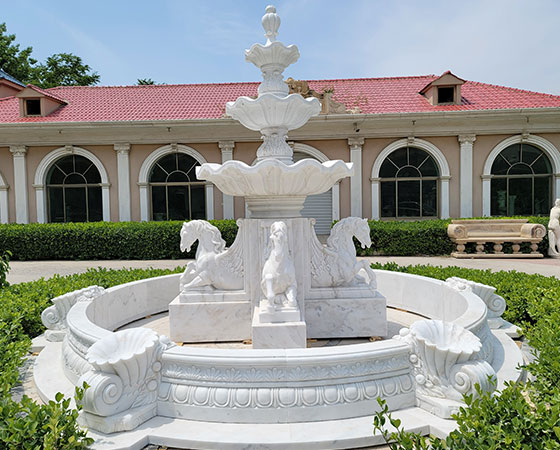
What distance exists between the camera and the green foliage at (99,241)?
1395 centimetres

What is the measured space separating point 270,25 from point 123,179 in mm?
13457

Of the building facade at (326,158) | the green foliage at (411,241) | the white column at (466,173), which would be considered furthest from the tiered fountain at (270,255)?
the white column at (466,173)

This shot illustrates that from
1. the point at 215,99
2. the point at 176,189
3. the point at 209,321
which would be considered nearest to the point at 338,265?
the point at 209,321

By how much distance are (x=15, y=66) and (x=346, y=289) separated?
39.1 metres

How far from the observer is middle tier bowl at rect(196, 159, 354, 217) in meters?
4.29

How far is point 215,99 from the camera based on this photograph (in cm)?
1972

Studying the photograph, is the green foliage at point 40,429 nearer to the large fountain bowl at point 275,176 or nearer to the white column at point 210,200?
the large fountain bowl at point 275,176

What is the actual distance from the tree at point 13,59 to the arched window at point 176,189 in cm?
2478

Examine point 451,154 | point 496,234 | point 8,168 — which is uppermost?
point 451,154

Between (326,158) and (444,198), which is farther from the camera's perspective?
(444,198)

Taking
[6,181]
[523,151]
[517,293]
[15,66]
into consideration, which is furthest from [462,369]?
[15,66]

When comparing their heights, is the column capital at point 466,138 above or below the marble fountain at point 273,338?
above

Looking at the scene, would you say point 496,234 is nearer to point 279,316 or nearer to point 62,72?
point 279,316

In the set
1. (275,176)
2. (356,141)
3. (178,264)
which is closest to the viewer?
(275,176)
